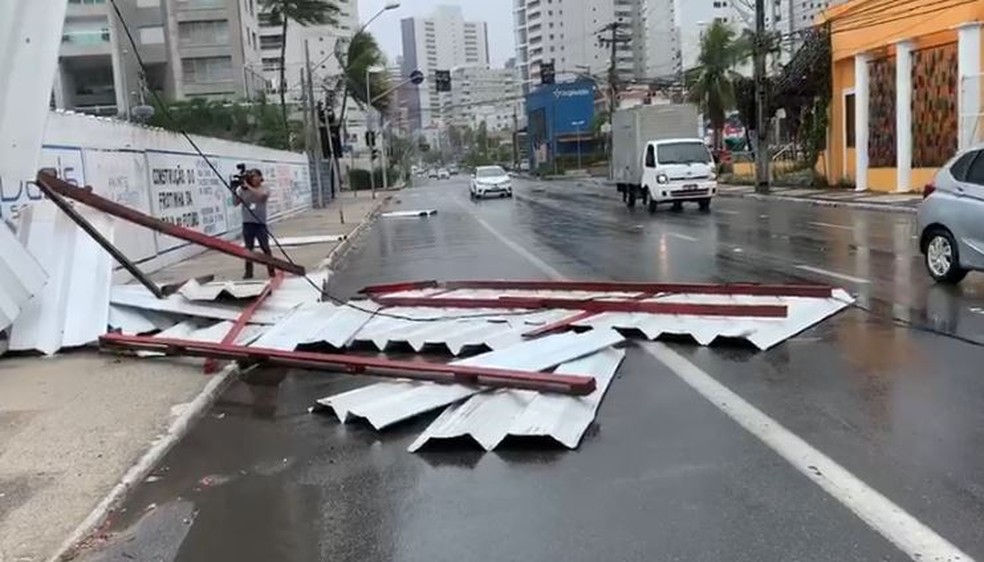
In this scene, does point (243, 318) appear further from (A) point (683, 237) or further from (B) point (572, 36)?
(B) point (572, 36)

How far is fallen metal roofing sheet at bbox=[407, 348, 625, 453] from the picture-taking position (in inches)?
252

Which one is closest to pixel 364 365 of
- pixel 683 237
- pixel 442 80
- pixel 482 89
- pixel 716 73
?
pixel 683 237

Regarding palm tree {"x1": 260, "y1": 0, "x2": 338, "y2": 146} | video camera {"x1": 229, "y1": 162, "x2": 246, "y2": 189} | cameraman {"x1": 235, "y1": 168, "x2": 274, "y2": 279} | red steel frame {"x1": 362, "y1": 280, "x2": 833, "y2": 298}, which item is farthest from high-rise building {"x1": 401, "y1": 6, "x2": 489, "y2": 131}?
red steel frame {"x1": 362, "y1": 280, "x2": 833, "y2": 298}

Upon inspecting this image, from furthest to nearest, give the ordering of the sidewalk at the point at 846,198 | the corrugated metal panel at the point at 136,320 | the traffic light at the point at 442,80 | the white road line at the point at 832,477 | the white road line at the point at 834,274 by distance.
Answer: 1. the traffic light at the point at 442,80
2. the sidewalk at the point at 846,198
3. the white road line at the point at 834,274
4. the corrugated metal panel at the point at 136,320
5. the white road line at the point at 832,477

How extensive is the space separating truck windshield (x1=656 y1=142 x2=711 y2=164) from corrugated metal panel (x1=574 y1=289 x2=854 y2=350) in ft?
64.3

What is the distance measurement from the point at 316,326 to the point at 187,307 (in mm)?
1865

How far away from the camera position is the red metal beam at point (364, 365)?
23.5 feet

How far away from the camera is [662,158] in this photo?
99.6 ft

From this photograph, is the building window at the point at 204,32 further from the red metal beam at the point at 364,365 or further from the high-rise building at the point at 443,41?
the red metal beam at the point at 364,365

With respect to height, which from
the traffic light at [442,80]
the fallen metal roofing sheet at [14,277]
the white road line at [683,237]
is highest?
the traffic light at [442,80]

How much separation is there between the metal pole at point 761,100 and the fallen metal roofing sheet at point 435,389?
3019 centimetres

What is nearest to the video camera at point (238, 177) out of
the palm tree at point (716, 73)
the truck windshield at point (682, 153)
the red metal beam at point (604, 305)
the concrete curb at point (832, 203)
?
the red metal beam at point (604, 305)

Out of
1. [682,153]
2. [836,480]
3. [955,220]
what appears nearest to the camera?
[836,480]

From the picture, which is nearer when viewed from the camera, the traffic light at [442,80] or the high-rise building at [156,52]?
the traffic light at [442,80]
